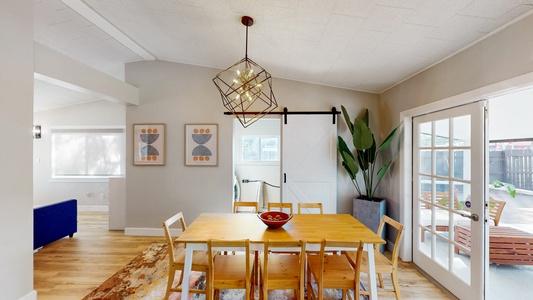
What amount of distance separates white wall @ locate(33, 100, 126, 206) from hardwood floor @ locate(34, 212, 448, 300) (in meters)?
1.70

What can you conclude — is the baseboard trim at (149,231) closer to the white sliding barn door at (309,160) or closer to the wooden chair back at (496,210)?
the white sliding barn door at (309,160)

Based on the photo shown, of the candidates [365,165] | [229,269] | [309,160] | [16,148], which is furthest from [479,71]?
[16,148]

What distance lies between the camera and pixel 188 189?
3951 mm

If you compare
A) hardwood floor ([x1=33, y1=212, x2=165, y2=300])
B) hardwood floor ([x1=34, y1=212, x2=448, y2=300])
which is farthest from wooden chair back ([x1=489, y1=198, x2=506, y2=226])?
hardwood floor ([x1=33, y1=212, x2=165, y2=300])

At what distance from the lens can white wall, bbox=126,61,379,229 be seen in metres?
3.92

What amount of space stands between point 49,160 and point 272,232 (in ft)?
21.1

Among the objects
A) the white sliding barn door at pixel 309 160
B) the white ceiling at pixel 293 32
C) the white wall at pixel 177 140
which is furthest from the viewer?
the white wall at pixel 177 140

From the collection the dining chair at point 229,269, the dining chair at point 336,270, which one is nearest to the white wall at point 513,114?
the dining chair at point 336,270

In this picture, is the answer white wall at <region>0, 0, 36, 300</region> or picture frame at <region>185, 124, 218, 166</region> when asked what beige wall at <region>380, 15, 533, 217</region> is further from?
white wall at <region>0, 0, 36, 300</region>

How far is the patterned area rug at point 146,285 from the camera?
230 cm

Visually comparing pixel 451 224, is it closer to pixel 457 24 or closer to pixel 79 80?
pixel 457 24

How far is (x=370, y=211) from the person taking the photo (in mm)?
3297

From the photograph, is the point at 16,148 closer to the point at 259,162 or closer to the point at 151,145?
the point at 151,145

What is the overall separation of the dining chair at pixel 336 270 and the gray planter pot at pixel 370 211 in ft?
4.27
